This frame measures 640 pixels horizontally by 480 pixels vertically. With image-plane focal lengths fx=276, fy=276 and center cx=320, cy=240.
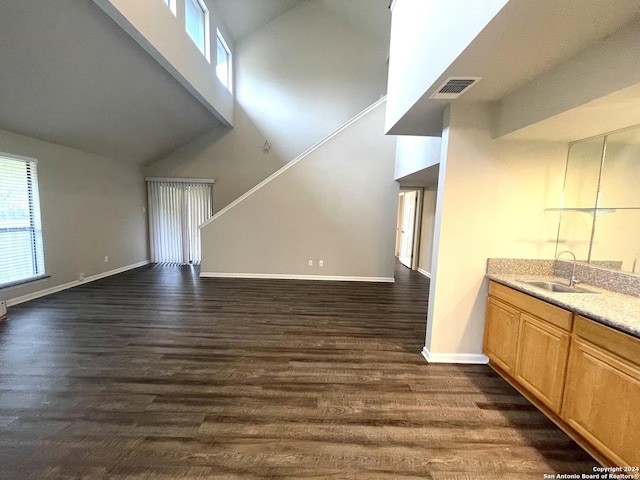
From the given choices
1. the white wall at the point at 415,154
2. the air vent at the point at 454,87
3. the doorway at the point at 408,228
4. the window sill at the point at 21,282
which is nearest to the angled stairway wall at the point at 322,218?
the white wall at the point at 415,154

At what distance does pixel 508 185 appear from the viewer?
255 cm

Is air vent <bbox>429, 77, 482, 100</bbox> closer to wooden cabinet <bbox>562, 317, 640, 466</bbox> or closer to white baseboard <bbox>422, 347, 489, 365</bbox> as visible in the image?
wooden cabinet <bbox>562, 317, 640, 466</bbox>

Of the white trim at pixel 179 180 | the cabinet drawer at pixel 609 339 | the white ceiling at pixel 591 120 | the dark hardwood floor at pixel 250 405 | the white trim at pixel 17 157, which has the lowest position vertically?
the dark hardwood floor at pixel 250 405

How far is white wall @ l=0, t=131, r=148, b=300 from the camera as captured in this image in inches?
174

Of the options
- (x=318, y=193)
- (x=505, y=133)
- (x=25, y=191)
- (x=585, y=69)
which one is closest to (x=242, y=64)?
(x=318, y=193)

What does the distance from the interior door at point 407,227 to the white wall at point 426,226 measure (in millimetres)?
310

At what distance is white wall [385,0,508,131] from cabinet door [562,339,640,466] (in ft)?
6.42

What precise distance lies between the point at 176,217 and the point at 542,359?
765 cm

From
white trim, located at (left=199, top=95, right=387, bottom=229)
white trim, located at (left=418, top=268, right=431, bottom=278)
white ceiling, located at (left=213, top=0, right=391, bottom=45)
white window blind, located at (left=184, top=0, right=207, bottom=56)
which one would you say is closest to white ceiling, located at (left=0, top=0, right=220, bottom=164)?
white window blind, located at (left=184, top=0, right=207, bottom=56)

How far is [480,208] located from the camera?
2.59 meters

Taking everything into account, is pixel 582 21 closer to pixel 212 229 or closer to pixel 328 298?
pixel 328 298

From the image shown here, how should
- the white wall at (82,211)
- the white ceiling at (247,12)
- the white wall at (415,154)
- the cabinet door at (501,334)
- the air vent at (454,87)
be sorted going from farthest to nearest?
the white ceiling at (247,12) < the white wall at (82,211) < the white wall at (415,154) < the cabinet door at (501,334) < the air vent at (454,87)

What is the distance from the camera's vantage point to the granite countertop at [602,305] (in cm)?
149

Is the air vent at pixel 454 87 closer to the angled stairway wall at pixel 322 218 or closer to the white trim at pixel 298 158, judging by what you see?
the angled stairway wall at pixel 322 218
